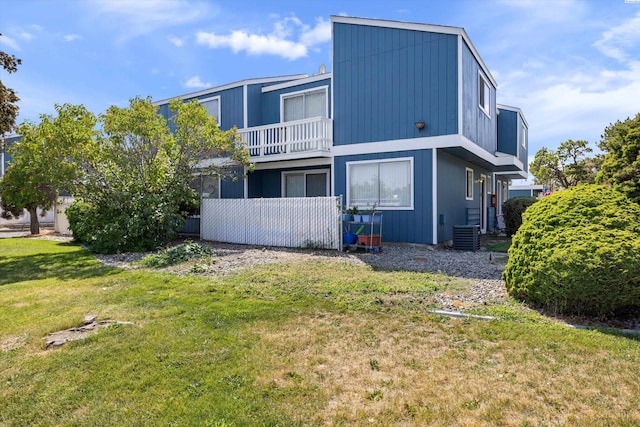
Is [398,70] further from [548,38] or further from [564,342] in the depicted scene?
[564,342]

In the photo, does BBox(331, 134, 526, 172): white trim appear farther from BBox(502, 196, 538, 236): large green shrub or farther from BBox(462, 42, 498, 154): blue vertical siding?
BBox(502, 196, 538, 236): large green shrub

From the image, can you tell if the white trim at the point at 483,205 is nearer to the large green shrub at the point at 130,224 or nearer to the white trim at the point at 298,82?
the white trim at the point at 298,82

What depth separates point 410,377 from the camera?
127 inches

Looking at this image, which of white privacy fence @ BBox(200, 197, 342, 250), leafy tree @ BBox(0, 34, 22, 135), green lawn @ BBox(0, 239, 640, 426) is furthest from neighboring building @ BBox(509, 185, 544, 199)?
leafy tree @ BBox(0, 34, 22, 135)

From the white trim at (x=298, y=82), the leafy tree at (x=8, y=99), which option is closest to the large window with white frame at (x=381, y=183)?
the white trim at (x=298, y=82)

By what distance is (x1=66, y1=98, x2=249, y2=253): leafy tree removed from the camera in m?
11.0

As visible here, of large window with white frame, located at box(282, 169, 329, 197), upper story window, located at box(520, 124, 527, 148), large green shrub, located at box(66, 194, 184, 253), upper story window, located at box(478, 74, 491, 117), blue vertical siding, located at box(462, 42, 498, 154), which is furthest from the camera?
upper story window, located at box(520, 124, 527, 148)

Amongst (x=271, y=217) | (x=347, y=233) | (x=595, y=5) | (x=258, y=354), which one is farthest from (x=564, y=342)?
(x=271, y=217)

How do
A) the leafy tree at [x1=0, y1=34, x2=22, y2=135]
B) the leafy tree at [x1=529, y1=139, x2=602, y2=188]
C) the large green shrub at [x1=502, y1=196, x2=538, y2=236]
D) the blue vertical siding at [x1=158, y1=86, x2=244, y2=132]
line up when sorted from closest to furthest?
the leafy tree at [x1=0, y1=34, x2=22, y2=135] < the large green shrub at [x1=502, y1=196, x2=538, y2=236] < the blue vertical siding at [x1=158, y1=86, x2=244, y2=132] < the leafy tree at [x1=529, y1=139, x2=602, y2=188]

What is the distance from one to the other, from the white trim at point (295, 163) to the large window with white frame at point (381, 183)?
122 cm

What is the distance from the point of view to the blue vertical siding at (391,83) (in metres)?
10.9

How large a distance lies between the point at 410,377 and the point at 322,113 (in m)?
12.2

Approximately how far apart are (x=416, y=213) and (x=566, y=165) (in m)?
24.9

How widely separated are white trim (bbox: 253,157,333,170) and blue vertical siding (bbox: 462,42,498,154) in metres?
4.26
